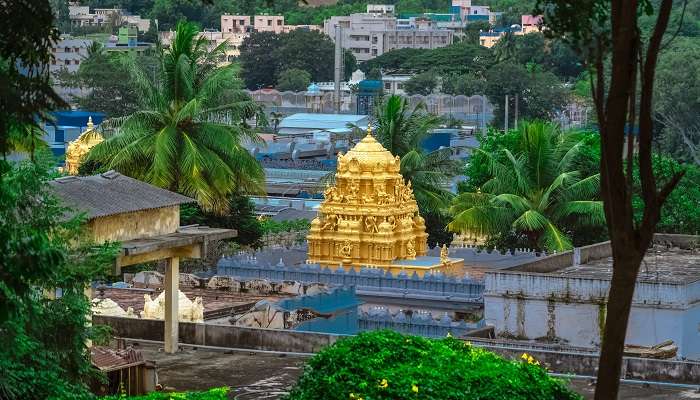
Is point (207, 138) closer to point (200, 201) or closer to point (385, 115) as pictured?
point (200, 201)

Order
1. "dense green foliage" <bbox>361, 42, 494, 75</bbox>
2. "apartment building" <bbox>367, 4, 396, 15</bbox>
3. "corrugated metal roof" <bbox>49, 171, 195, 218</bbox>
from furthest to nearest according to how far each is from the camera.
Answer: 1. "apartment building" <bbox>367, 4, 396, 15</bbox>
2. "dense green foliage" <bbox>361, 42, 494, 75</bbox>
3. "corrugated metal roof" <bbox>49, 171, 195, 218</bbox>

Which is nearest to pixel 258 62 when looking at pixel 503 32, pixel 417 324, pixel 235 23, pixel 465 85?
pixel 465 85

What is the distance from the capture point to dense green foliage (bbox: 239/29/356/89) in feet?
474

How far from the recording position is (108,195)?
2202 centimetres

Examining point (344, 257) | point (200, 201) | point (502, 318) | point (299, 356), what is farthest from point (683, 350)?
point (200, 201)

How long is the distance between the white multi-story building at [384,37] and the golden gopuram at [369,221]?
128562mm

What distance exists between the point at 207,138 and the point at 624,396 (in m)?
17.7

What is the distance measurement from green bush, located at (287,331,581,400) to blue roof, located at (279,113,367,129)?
83756mm

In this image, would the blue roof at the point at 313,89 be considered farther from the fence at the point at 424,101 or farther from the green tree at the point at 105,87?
the green tree at the point at 105,87

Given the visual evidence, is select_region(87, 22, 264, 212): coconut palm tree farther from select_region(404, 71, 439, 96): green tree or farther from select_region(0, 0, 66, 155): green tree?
select_region(404, 71, 439, 96): green tree

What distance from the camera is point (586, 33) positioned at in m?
11.4

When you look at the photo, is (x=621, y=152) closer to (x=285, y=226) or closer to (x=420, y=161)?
(x=420, y=161)

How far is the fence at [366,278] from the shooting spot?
106 ft

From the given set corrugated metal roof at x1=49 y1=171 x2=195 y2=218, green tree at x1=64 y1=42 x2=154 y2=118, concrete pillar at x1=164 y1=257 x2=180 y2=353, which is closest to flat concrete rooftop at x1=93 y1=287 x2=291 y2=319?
concrete pillar at x1=164 y1=257 x2=180 y2=353
